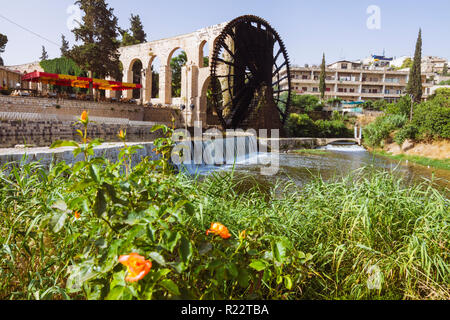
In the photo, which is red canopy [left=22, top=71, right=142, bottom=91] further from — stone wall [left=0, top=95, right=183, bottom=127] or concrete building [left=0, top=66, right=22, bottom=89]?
concrete building [left=0, top=66, right=22, bottom=89]

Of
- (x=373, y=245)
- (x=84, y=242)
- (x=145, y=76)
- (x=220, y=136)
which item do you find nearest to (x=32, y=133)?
(x=220, y=136)

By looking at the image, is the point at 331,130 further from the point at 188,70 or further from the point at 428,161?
the point at 188,70

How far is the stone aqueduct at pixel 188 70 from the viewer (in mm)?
18734

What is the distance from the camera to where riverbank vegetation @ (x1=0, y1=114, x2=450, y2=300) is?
3.19 ft

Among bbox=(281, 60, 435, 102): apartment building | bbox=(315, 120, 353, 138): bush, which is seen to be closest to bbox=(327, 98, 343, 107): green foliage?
bbox=(281, 60, 435, 102): apartment building

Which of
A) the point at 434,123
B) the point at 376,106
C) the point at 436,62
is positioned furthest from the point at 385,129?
the point at 436,62

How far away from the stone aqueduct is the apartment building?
2570cm

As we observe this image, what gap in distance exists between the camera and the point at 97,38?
58.0 feet

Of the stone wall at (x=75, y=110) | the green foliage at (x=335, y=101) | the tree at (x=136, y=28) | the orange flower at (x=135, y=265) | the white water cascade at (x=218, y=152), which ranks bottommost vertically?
the white water cascade at (x=218, y=152)

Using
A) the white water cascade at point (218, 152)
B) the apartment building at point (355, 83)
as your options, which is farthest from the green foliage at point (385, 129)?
the apartment building at point (355, 83)

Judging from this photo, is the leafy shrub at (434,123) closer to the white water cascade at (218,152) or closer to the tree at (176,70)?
the white water cascade at (218,152)

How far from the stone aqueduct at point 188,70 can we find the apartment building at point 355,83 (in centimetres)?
2570
